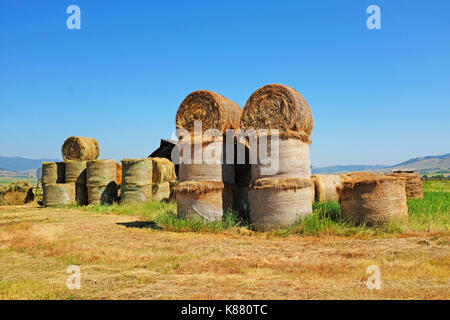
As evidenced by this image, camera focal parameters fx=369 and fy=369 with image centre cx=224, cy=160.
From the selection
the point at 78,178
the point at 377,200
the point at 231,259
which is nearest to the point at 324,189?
the point at 377,200

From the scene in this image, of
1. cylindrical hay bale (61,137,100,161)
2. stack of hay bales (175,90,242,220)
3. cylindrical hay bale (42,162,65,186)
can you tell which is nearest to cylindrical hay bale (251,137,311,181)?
stack of hay bales (175,90,242,220)

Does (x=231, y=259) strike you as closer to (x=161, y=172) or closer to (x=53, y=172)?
(x=161, y=172)

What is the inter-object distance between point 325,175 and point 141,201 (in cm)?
665

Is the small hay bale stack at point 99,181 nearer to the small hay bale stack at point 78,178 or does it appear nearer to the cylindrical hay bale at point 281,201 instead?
the small hay bale stack at point 78,178

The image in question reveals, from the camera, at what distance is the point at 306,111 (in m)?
8.32

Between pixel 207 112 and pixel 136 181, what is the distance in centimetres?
567

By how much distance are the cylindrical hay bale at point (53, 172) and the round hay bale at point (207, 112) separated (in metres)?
9.44

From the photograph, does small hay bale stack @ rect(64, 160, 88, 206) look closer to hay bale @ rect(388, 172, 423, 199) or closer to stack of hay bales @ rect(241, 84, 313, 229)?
stack of hay bales @ rect(241, 84, 313, 229)

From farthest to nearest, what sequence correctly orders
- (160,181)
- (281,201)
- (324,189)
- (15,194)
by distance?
(15,194) → (160,181) → (324,189) → (281,201)

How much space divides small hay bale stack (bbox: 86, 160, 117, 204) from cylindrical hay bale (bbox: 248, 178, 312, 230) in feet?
29.4

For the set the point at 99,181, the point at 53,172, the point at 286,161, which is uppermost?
the point at 286,161

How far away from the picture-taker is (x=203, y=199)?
8453 mm

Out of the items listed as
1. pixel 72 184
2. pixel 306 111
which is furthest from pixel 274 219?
pixel 72 184
